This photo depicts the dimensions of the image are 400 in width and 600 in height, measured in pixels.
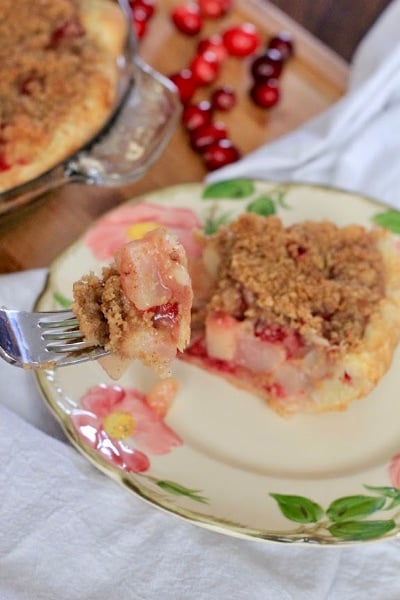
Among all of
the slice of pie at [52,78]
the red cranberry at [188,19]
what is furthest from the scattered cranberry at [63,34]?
the red cranberry at [188,19]

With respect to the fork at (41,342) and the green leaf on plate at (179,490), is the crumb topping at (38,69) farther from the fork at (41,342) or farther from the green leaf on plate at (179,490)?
the green leaf on plate at (179,490)

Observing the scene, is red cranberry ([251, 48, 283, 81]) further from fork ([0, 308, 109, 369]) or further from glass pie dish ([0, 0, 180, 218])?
fork ([0, 308, 109, 369])

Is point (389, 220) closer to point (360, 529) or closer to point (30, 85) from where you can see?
point (360, 529)

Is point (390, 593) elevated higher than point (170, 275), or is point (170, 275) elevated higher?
point (170, 275)

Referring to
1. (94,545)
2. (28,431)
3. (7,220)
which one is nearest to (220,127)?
(7,220)

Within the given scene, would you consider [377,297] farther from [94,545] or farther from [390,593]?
[94,545]

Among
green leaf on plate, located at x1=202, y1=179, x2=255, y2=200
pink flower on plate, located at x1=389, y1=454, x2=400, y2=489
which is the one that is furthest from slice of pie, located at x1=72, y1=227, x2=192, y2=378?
green leaf on plate, located at x1=202, y1=179, x2=255, y2=200

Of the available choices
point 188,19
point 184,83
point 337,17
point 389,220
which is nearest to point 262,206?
point 389,220
